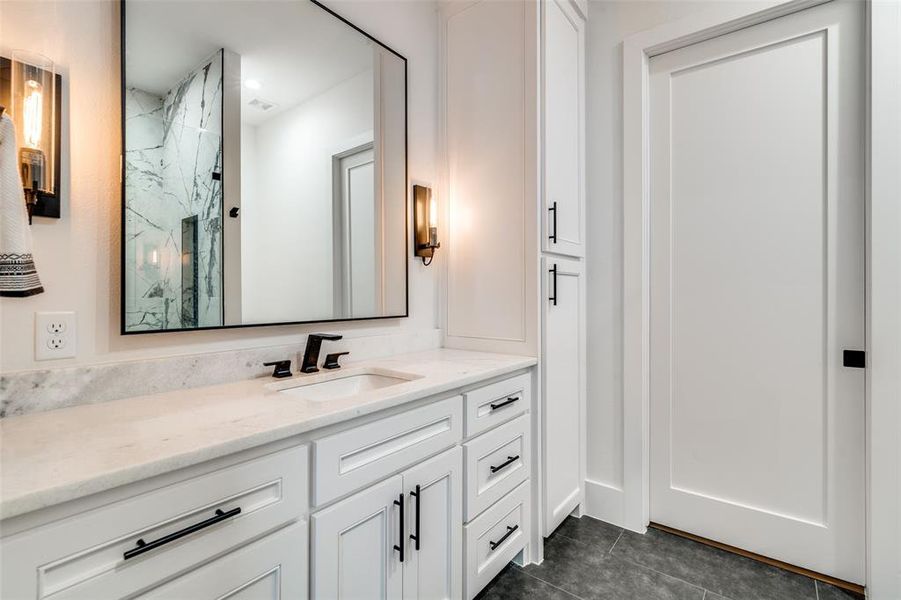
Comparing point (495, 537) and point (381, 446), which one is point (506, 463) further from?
point (381, 446)

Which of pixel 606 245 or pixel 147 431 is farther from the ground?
pixel 606 245

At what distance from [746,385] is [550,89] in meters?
1.58

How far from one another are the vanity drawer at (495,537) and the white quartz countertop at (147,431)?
0.55 m

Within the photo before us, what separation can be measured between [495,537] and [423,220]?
1358mm

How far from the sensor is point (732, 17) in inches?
71.9

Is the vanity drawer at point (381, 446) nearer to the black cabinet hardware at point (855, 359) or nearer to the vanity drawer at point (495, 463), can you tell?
the vanity drawer at point (495, 463)

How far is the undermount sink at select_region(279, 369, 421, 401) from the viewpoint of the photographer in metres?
1.36

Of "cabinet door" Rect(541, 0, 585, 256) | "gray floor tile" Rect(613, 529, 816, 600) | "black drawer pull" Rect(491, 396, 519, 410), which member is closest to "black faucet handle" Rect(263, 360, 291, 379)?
"black drawer pull" Rect(491, 396, 519, 410)

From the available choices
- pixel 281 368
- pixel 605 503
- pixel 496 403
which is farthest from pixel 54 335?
pixel 605 503

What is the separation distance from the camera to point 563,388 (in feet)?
6.41

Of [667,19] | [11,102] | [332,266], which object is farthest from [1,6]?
[667,19]

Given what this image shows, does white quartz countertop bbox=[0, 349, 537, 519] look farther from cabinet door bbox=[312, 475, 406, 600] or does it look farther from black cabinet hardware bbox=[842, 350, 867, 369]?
black cabinet hardware bbox=[842, 350, 867, 369]

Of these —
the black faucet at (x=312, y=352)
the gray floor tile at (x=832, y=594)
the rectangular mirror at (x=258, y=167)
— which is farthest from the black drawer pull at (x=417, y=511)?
the gray floor tile at (x=832, y=594)

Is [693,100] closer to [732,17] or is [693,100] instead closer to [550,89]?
[732,17]
